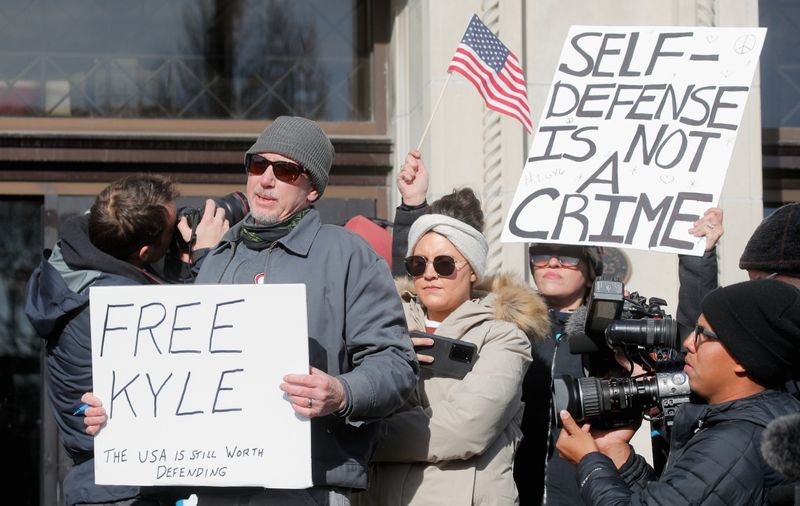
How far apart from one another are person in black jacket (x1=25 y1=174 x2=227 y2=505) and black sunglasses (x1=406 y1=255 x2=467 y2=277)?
706 mm

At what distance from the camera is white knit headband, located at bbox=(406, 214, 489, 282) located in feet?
13.9

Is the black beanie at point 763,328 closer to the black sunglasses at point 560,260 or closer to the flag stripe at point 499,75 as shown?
the black sunglasses at point 560,260

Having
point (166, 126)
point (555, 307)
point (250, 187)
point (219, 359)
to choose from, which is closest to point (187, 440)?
point (219, 359)

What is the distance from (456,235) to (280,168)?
0.90 meters

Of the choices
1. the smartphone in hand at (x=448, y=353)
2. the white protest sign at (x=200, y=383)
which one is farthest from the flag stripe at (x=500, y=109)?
the white protest sign at (x=200, y=383)

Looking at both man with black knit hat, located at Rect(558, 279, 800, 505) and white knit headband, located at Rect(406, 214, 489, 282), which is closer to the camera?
man with black knit hat, located at Rect(558, 279, 800, 505)

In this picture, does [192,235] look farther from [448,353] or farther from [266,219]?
[448,353]

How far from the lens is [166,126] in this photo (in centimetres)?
632

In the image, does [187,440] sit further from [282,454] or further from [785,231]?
[785,231]

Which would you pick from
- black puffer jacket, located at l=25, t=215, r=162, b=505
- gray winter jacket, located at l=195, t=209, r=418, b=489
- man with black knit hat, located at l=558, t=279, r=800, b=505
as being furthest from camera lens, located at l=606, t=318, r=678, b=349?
black puffer jacket, located at l=25, t=215, r=162, b=505

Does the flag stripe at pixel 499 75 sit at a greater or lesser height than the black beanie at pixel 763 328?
greater

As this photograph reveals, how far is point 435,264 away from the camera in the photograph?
4.20 meters

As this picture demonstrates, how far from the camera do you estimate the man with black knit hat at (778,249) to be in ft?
12.2

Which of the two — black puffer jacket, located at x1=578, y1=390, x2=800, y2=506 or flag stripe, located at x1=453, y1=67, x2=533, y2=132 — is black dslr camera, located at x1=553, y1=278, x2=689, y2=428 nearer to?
black puffer jacket, located at x1=578, y1=390, x2=800, y2=506
